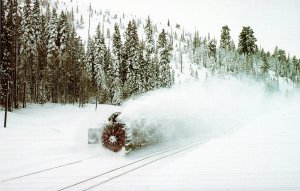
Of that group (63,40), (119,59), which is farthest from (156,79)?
(63,40)

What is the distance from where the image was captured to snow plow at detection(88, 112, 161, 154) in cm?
1312

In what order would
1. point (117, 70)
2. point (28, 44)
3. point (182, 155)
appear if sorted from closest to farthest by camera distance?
1. point (182, 155)
2. point (28, 44)
3. point (117, 70)

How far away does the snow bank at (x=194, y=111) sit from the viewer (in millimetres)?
15383

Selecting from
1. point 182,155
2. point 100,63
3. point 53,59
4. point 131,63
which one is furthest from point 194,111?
point 100,63

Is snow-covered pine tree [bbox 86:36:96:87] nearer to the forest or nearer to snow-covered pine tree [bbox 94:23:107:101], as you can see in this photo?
the forest

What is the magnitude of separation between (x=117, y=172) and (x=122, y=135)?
10.7ft

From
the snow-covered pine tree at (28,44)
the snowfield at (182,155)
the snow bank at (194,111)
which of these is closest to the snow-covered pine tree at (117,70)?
the snow-covered pine tree at (28,44)

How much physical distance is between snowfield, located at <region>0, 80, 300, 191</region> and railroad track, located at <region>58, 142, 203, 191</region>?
0.03 meters

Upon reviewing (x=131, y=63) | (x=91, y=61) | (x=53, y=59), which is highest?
(x=91, y=61)

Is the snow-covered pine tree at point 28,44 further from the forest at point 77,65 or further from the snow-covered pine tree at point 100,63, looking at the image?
the snow-covered pine tree at point 100,63

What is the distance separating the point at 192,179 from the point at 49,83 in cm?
4685

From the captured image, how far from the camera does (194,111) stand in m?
21.4

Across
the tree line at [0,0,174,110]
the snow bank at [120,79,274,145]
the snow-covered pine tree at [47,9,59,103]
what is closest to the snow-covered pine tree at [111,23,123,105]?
the tree line at [0,0,174,110]

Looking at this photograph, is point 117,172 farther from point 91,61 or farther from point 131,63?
point 91,61
